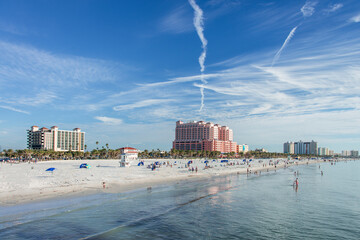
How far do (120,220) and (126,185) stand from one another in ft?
64.4

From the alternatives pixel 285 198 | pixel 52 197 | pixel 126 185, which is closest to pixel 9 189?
pixel 52 197

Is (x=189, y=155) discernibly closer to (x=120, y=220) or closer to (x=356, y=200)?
(x=356, y=200)

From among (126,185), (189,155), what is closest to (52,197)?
(126,185)

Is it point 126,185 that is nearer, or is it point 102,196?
point 102,196

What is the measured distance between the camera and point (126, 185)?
135 feet

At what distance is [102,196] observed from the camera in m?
31.1

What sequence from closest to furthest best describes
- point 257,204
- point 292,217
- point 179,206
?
1. point 292,217
2. point 179,206
3. point 257,204

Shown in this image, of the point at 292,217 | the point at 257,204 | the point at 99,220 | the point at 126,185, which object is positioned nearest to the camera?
the point at 99,220

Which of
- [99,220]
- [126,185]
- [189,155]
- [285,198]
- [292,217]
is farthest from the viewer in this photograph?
[189,155]

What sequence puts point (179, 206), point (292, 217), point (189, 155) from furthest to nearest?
1. point (189, 155)
2. point (179, 206)
3. point (292, 217)

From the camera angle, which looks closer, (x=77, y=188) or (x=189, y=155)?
(x=77, y=188)

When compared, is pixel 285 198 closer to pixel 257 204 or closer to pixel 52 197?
pixel 257 204

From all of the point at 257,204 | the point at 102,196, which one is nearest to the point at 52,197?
the point at 102,196

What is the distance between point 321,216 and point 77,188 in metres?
30.5
